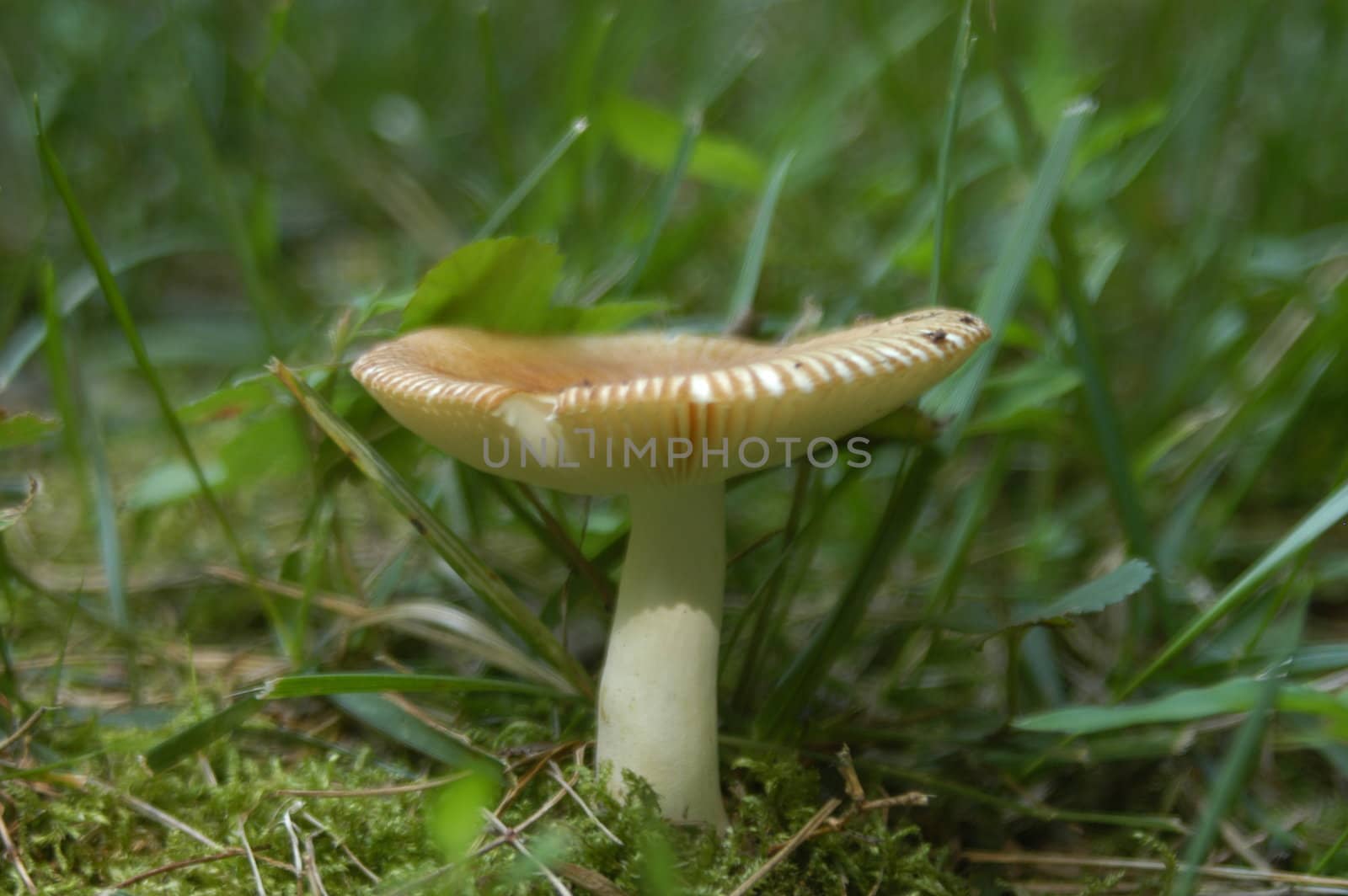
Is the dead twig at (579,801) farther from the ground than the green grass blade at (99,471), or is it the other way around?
the green grass blade at (99,471)

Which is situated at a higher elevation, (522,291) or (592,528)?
(522,291)

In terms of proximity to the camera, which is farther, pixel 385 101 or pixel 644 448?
pixel 385 101

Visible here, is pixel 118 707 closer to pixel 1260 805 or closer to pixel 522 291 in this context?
pixel 522 291

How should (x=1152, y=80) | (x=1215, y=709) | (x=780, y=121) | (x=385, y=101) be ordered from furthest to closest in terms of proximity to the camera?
(x=385, y=101) < (x=1152, y=80) < (x=780, y=121) < (x=1215, y=709)

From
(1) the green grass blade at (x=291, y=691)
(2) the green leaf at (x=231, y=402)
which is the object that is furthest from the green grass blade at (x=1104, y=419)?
(2) the green leaf at (x=231, y=402)

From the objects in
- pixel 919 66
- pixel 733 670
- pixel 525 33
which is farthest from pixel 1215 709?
pixel 525 33

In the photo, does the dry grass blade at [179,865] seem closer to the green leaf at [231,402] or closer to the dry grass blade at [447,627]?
the dry grass blade at [447,627]

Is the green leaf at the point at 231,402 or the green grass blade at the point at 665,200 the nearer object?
the green leaf at the point at 231,402

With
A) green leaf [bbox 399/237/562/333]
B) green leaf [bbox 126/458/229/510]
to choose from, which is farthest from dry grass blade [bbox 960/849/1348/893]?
green leaf [bbox 126/458/229/510]
